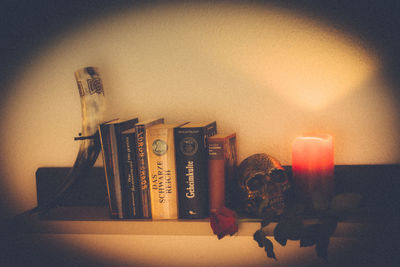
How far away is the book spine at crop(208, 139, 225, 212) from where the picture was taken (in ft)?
2.60

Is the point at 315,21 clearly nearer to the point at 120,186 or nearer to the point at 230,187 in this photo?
the point at 230,187

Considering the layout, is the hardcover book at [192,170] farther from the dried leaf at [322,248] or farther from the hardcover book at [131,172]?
the dried leaf at [322,248]

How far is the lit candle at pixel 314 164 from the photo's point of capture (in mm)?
782

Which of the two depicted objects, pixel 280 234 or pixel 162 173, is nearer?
pixel 280 234

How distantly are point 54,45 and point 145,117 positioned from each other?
0.45 meters

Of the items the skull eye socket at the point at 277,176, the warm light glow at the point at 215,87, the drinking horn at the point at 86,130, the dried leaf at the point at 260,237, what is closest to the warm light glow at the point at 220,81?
the warm light glow at the point at 215,87

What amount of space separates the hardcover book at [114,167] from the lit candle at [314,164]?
1.74ft

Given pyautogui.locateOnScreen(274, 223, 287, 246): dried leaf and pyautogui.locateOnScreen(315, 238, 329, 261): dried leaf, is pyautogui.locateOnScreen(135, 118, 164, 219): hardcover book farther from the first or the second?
pyautogui.locateOnScreen(315, 238, 329, 261): dried leaf

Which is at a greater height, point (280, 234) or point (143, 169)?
point (143, 169)

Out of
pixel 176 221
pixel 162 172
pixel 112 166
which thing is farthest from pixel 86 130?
pixel 176 221

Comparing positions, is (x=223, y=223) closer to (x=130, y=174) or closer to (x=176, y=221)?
(x=176, y=221)

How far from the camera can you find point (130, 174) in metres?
0.84

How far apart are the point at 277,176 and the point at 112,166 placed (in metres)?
0.49

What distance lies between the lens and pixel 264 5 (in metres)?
0.93
